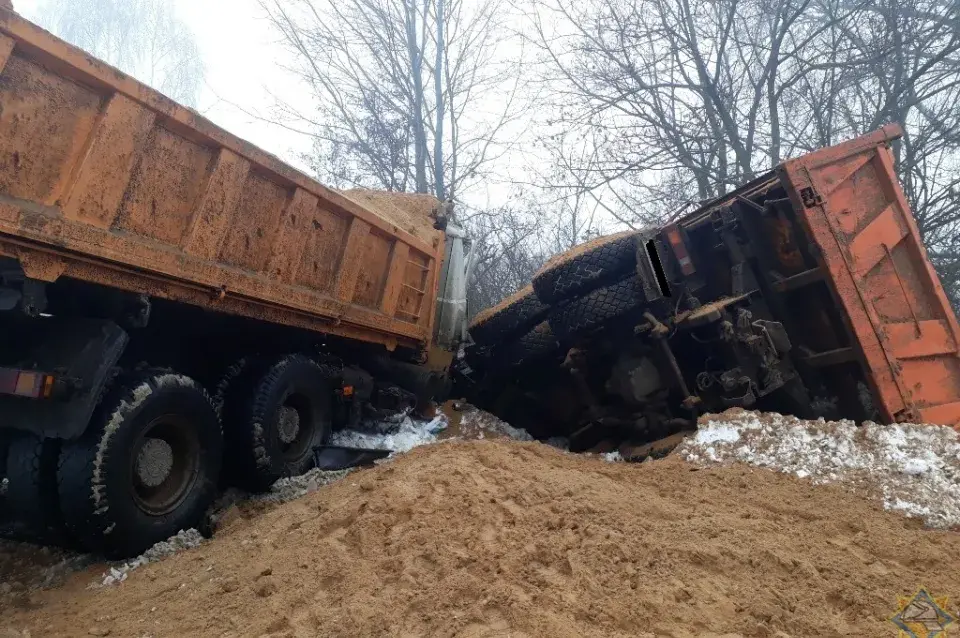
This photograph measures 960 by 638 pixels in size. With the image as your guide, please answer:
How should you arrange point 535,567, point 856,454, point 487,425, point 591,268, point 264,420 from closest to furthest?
point 535,567 → point 856,454 → point 264,420 → point 591,268 → point 487,425

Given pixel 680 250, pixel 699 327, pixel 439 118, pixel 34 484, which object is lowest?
pixel 34 484

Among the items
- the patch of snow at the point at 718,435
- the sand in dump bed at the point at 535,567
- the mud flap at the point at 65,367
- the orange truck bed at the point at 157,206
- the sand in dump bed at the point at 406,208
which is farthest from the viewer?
the sand in dump bed at the point at 406,208

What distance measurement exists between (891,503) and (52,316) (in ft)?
14.3

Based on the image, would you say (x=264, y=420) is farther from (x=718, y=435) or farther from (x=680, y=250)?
(x=680, y=250)

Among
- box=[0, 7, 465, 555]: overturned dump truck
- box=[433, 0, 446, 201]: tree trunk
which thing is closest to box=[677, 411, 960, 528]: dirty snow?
box=[0, 7, 465, 555]: overturned dump truck

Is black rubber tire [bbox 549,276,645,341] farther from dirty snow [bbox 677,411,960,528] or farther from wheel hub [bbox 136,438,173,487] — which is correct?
wheel hub [bbox 136,438,173,487]

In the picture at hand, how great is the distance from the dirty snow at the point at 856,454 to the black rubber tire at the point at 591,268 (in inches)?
55.2

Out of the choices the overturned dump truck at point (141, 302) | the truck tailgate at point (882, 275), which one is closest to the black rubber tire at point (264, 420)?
the overturned dump truck at point (141, 302)

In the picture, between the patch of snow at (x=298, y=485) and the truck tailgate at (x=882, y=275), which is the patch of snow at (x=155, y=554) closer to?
the patch of snow at (x=298, y=485)

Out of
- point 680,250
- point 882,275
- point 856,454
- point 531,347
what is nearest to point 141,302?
point 531,347

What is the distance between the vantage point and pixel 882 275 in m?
4.77

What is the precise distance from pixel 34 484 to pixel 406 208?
15.2 feet

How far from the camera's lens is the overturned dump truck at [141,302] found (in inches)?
116

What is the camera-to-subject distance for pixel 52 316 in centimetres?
329
